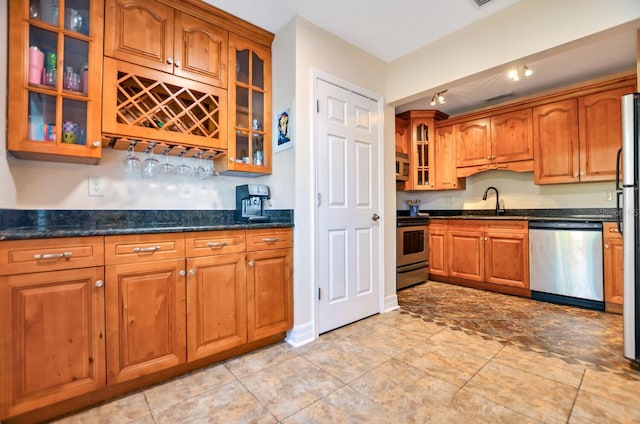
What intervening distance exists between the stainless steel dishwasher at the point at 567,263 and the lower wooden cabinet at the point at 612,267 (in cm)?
4

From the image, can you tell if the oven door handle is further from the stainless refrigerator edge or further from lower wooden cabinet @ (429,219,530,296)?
the stainless refrigerator edge

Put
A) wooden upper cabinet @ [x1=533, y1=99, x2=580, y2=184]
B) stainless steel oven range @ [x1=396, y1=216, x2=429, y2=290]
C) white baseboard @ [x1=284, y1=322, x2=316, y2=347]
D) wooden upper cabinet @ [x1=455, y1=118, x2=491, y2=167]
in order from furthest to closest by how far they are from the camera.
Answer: wooden upper cabinet @ [x1=455, y1=118, x2=491, y2=167] → stainless steel oven range @ [x1=396, y1=216, x2=429, y2=290] → wooden upper cabinet @ [x1=533, y1=99, x2=580, y2=184] → white baseboard @ [x1=284, y1=322, x2=316, y2=347]

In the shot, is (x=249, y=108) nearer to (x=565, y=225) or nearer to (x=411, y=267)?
(x=411, y=267)

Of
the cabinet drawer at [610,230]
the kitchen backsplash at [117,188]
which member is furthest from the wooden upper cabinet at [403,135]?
the kitchen backsplash at [117,188]

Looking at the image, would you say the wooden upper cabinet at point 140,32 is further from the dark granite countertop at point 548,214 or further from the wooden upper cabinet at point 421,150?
the wooden upper cabinet at point 421,150

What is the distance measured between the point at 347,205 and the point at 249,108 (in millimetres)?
1156

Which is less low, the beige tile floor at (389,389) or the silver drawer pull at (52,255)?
the silver drawer pull at (52,255)

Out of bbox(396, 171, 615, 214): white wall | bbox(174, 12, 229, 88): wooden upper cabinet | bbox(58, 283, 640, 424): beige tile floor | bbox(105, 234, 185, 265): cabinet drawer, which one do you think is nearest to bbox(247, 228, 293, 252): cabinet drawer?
bbox(105, 234, 185, 265): cabinet drawer

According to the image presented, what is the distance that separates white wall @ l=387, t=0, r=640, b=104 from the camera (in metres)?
1.84

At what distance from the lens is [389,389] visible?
65.2 inches

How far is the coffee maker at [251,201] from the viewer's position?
7.69 feet

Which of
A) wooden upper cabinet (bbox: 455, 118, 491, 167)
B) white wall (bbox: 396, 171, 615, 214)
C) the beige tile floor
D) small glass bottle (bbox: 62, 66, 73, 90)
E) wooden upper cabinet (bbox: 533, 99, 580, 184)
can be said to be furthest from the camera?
wooden upper cabinet (bbox: 455, 118, 491, 167)

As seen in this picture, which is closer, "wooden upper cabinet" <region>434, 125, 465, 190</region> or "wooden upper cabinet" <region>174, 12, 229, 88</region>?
"wooden upper cabinet" <region>174, 12, 229, 88</region>

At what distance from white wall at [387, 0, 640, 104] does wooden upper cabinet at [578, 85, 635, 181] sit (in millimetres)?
1746
